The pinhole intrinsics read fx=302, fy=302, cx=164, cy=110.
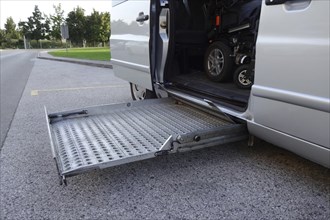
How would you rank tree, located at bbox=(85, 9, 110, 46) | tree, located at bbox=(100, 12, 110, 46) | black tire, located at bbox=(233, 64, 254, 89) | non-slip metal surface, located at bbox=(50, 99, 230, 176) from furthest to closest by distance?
tree, located at bbox=(85, 9, 110, 46) < tree, located at bbox=(100, 12, 110, 46) < black tire, located at bbox=(233, 64, 254, 89) < non-slip metal surface, located at bbox=(50, 99, 230, 176)

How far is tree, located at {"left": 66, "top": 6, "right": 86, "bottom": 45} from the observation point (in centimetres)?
5644

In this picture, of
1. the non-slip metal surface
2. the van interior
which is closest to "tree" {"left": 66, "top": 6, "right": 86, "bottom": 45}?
the van interior

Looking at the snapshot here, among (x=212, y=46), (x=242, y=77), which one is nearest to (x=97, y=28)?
(x=212, y=46)

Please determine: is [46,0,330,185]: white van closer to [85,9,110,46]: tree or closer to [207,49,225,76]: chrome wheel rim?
[207,49,225,76]: chrome wheel rim

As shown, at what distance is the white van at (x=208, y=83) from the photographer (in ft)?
5.88

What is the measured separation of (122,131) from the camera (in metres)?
2.86

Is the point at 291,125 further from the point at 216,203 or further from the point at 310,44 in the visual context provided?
the point at 216,203

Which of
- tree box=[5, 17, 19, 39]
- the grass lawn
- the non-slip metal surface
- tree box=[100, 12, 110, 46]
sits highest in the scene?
tree box=[5, 17, 19, 39]

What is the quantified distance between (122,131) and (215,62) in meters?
1.55

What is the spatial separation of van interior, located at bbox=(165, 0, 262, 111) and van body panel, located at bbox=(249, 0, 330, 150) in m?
0.92

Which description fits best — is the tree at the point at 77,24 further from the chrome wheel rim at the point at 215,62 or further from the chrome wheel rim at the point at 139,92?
the chrome wheel rim at the point at 215,62

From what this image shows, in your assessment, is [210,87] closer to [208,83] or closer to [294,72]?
[208,83]

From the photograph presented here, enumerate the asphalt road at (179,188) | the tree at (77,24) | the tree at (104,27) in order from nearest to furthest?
the asphalt road at (179,188) → the tree at (104,27) → the tree at (77,24)

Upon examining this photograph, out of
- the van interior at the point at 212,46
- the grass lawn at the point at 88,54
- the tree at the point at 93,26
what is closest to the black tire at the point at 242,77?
the van interior at the point at 212,46
